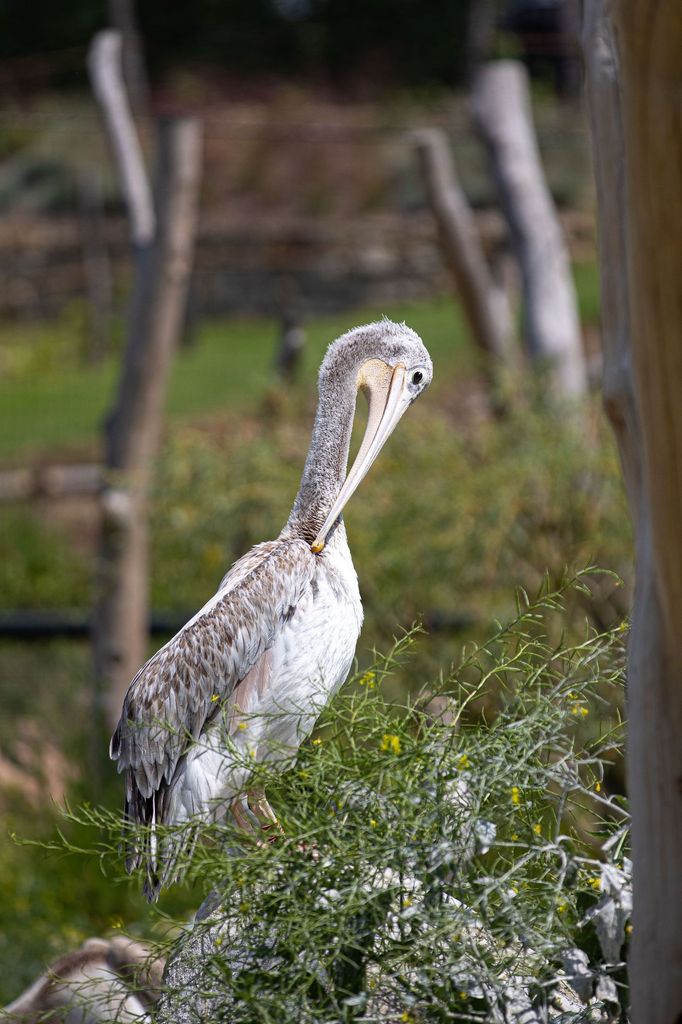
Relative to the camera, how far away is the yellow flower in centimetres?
208

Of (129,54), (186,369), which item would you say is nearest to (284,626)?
(186,369)

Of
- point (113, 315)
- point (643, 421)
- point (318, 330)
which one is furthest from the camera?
point (113, 315)

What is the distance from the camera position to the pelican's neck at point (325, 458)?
9.88 feet

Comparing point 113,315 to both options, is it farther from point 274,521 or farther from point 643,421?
point 643,421

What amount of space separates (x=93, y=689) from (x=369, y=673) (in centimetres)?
374

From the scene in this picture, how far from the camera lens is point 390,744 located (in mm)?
2104

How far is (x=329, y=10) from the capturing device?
19.1m

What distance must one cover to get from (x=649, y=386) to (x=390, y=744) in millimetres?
710

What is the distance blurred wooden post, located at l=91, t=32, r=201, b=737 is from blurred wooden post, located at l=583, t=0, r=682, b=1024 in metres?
3.71

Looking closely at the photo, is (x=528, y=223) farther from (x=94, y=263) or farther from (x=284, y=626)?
(x=94, y=263)

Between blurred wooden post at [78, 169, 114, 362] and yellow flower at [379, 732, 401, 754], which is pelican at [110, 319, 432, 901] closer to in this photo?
yellow flower at [379, 732, 401, 754]

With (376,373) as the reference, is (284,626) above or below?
below

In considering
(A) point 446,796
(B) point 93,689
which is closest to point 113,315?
(B) point 93,689

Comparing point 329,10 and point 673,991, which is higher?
point 329,10
